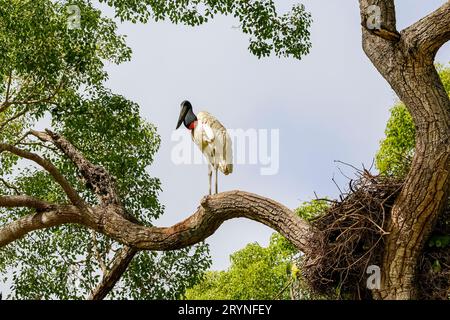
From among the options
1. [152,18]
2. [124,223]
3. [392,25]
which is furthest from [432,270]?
[152,18]

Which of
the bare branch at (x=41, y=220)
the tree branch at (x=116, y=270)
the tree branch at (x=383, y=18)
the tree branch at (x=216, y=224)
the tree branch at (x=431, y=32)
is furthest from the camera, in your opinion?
the tree branch at (x=116, y=270)

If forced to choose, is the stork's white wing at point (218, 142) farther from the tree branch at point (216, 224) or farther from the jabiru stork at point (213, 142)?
the tree branch at point (216, 224)

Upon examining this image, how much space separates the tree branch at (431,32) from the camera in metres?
6.98

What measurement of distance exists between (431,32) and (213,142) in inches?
106

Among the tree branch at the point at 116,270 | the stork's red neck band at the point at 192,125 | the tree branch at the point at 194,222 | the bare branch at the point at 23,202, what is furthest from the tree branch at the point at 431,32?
Result: the bare branch at the point at 23,202

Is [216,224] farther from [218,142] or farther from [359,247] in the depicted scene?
[359,247]

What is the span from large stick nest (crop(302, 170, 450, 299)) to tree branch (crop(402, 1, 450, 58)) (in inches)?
43.4

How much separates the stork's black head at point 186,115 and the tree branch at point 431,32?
310 cm

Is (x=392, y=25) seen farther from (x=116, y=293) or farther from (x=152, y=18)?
(x=116, y=293)

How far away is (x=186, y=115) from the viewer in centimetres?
970

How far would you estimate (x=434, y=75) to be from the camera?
7.21 m

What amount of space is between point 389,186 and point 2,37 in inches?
234

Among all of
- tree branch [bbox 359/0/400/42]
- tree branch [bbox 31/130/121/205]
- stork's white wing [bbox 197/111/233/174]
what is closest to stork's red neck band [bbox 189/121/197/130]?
stork's white wing [bbox 197/111/233/174]

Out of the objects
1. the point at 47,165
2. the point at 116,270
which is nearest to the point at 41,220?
the point at 47,165
